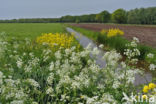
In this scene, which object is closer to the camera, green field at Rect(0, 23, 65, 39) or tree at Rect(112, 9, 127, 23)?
green field at Rect(0, 23, 65, 39)

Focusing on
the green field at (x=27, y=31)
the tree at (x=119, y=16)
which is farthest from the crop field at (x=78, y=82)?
the tree at (x=119, y=16)

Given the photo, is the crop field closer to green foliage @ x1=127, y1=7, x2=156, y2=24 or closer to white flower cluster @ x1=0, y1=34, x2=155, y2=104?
white flower cluster @ x1=0, y1=34, x2=155, y2=104

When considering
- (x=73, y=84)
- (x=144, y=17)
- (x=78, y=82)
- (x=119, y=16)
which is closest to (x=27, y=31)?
(x=78, y=82)

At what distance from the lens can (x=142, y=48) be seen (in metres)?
8.99

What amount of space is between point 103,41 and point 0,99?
503 inches

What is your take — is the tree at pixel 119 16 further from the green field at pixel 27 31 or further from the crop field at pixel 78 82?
the crop field at pixel 78 82

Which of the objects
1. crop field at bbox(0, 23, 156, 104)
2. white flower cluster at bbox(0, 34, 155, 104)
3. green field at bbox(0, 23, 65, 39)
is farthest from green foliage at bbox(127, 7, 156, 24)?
white flower cluster at bbox(0, 34, 155, 104)

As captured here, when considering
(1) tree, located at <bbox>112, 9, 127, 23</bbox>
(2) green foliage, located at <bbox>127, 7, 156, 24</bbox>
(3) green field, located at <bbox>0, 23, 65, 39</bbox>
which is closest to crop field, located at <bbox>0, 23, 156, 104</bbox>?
(3) green field, located at <bbox>0, 23, 65, 39</bbox>

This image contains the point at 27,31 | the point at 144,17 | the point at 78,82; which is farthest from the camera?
the point at 144,17

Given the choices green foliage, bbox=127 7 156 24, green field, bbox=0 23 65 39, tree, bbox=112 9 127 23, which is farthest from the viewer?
tree, bbox=112 9 127 23

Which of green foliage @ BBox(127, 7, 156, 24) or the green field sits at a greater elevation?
green foliage @ BBox(127, 7, 156, 24)

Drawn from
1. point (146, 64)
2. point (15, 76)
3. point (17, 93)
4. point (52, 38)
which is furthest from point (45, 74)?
point (146, 64)

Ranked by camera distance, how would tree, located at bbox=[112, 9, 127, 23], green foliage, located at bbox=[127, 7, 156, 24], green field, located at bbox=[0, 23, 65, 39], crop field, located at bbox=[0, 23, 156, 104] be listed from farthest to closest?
tree, located at bbox=[112, 9, 127, 23] < green foliage, located at bbox=[127, 7, 156, 24] < green field, located at bbox=[0, 23, 65, 39] < crop field, located at bbox=[0, 23, 156, 104]

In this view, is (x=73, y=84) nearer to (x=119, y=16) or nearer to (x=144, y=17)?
(x=144, y=17)
